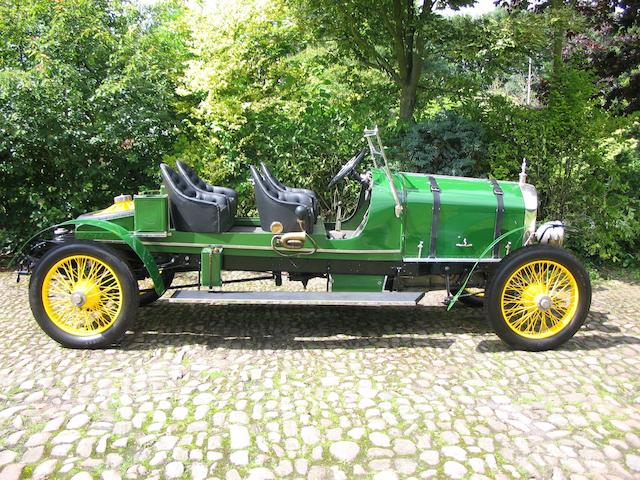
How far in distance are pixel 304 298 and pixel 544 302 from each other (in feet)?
5.84

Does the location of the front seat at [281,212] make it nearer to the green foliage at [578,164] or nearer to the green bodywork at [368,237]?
the green bodywork at [368,237]

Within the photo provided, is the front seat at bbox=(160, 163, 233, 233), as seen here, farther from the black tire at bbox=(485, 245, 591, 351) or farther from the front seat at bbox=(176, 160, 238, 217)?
the black tire at bbox=(485, 245, 591, 351)

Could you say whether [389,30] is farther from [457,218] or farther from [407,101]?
[457,218]

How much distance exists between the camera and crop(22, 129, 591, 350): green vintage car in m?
3.95

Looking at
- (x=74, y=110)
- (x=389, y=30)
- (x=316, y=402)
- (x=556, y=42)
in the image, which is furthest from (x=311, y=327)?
(x=556, y=42)

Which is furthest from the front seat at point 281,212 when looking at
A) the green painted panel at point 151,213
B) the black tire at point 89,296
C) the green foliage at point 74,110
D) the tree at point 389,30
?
the tree at point 389,30

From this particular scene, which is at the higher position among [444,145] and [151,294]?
[444,145]

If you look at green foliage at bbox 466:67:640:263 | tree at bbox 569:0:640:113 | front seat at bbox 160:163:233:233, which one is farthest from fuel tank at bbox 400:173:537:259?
tree at bbox 569:0:640:113

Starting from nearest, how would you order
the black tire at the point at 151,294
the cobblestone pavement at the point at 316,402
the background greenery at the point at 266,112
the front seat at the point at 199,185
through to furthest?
the cobblestone pavement at the point at 316,402, the front seat at the point at 199,185, the black tire at the point at 151,294, the background greenery at the point at 266,112

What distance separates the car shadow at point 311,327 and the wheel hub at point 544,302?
427mm

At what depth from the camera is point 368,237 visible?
4.07m

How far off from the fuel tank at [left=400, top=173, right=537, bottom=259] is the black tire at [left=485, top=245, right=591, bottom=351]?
0.87 ft

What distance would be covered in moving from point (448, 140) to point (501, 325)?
3477 mm

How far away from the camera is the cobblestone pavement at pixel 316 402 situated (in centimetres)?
266
